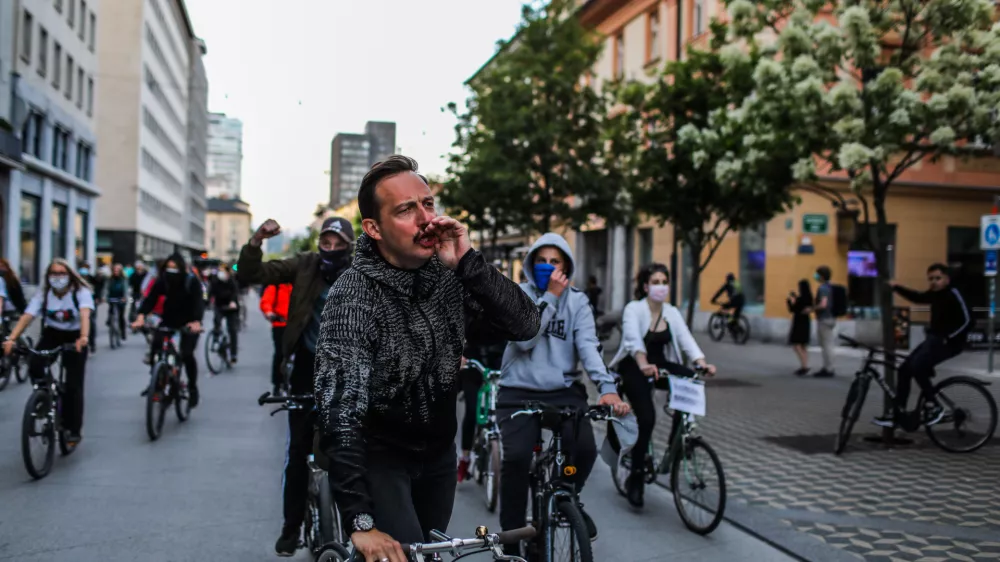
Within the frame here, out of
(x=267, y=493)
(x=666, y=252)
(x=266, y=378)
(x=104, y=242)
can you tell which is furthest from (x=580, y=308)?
(x=104, y=242)

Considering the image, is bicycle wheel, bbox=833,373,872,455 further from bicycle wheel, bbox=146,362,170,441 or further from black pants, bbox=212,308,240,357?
black pants, bbox=212,308,240,357

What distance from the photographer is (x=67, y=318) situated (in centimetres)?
774

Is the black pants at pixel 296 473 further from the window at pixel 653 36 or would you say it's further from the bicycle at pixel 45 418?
the window at pixel 653 36

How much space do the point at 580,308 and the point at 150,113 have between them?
2572 inches

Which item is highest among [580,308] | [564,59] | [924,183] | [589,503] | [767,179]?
[564,59]

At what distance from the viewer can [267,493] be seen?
6641 millimetres

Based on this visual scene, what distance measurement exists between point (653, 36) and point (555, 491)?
29529mm

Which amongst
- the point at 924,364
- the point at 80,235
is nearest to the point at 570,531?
the point at 924,364

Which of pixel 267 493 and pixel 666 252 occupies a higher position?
pixel 666 252

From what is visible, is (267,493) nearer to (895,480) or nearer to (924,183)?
(895,480)

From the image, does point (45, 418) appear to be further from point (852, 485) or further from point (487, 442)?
point (852, 485)

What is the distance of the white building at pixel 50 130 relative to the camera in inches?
1217

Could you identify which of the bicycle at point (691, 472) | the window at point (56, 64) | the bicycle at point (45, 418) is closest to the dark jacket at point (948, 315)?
the bicycle at point (691, 472)

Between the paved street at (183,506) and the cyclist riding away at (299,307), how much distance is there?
0.59 m
